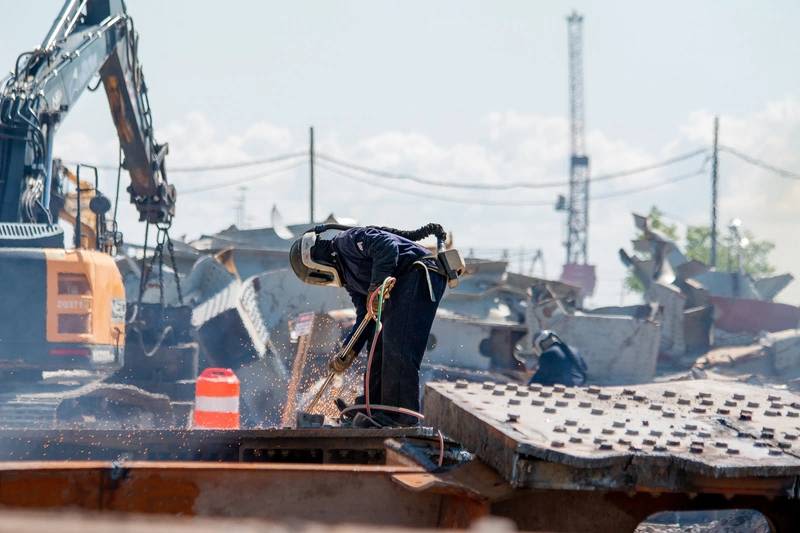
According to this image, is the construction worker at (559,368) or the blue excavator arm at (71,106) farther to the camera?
the blue excavator arm at (71,106)

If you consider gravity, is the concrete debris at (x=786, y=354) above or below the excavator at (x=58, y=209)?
below

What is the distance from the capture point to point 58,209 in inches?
550

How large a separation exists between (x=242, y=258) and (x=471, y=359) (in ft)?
26.1

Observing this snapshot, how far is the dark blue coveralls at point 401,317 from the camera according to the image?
16.7ft

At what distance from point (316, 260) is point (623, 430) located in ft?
8.00

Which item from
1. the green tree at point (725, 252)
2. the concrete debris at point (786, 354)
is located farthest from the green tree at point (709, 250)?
the concrete debris at point (786, 354)

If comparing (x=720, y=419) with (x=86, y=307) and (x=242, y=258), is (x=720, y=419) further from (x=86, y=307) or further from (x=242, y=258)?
(x=242, y=258)

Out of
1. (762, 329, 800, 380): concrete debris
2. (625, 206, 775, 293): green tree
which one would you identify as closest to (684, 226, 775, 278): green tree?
(625, 206, 775, 293): green tree

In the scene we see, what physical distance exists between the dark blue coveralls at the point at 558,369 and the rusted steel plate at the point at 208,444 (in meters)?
6.43

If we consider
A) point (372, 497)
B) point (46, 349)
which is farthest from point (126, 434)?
point (46, 349)

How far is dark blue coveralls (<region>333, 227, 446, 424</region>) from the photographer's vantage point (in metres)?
5.09

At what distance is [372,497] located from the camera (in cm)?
351

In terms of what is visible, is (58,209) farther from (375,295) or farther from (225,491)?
(225,491)

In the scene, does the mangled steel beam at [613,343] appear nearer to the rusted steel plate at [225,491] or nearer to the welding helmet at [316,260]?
the welding helmet at [316,260]
